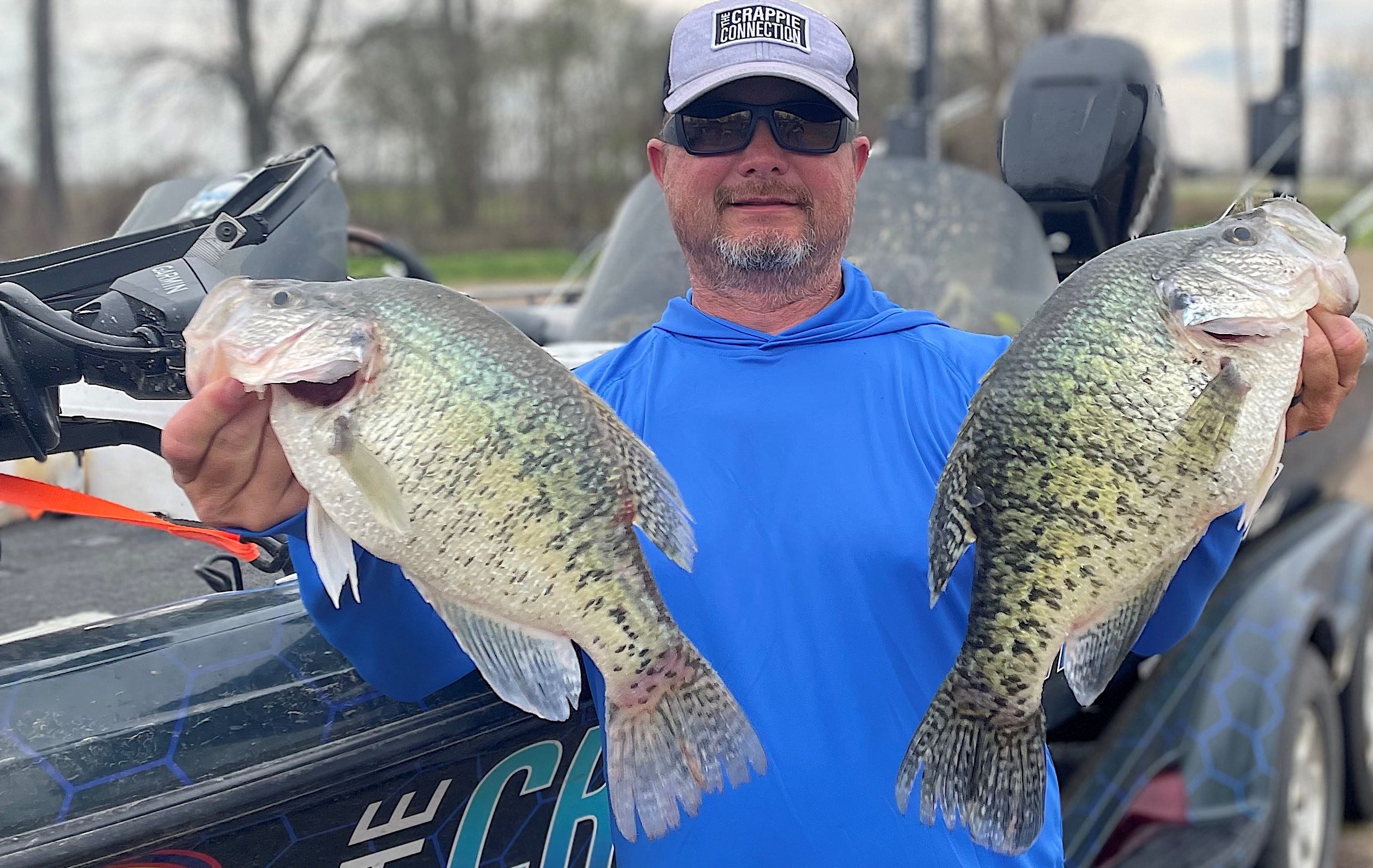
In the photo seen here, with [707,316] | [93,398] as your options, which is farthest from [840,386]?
[93,398]

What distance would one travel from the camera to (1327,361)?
141cm

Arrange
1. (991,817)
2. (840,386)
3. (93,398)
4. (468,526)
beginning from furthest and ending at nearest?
(93,398), (840,386), (991,817), (468,526)

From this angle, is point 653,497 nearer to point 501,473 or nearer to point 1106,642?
point 501,473

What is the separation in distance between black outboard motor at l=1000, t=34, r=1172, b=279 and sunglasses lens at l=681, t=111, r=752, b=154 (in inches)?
18.8

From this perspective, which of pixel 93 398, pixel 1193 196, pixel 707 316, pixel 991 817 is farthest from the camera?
pixel 1193 196

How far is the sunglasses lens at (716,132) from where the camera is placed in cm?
191

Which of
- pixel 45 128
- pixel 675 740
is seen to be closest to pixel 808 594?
pixel 675 740

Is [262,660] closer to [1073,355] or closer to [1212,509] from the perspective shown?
[1073,355]

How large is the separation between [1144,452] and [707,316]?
0.80m

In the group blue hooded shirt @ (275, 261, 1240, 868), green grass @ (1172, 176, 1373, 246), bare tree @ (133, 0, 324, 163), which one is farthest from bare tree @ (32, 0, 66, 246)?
blue hooded shirt @ (275, 261, 1240, 868)

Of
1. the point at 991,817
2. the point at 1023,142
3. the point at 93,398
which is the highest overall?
the point at 1023,142

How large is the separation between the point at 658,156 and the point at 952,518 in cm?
105

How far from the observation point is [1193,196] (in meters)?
25.9

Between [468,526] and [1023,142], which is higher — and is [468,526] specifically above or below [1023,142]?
below
